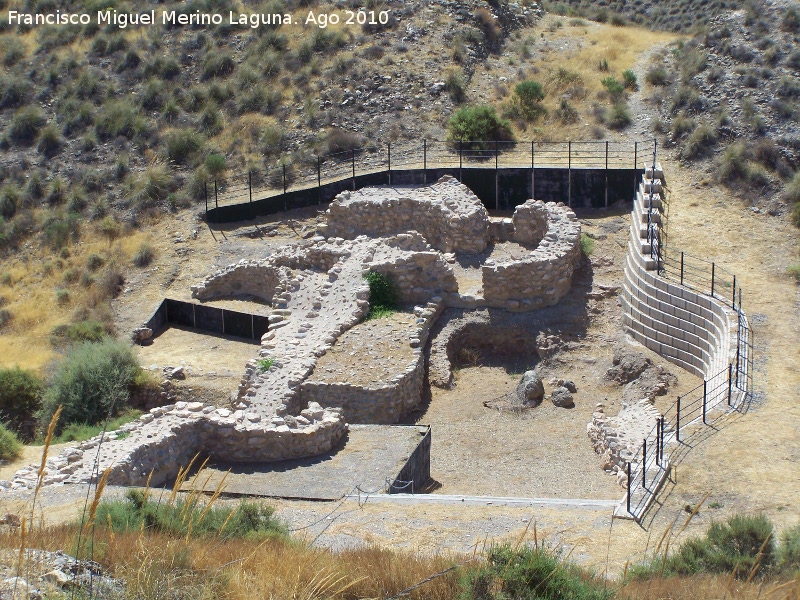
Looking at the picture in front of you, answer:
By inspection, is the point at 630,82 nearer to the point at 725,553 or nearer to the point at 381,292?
the point at 381,292

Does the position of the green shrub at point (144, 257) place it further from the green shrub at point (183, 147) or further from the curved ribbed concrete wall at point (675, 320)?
the curved ribbed concrete wall at point (675, 320)

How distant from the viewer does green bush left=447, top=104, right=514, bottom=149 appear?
32438 millimetres

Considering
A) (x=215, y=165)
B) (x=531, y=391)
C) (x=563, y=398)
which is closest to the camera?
(x=563, y=398)

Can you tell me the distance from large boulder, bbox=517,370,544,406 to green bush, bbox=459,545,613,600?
11604 millimetres

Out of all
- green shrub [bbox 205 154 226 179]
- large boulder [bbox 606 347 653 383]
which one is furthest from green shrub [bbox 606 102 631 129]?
large boulder [bbox 606 347 653 383]

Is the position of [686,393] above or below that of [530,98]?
below

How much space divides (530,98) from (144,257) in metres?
13.4

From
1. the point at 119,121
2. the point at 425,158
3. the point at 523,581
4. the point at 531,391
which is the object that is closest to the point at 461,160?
the point at 425,158

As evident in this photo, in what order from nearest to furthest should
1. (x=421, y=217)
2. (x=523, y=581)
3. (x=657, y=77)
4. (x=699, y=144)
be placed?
1. (x=523, y=581)
2. (x=421, y=217)
3. (x=699, y=144)
4. (x=657, y=77)

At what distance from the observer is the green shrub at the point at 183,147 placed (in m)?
35.1

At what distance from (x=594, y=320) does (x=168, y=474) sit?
10317 mm

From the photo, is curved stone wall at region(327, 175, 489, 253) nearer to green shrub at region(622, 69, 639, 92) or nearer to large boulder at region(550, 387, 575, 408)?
large boulder at region(550, 387, 575, 408)

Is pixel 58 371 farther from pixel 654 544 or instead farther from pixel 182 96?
pixel 182 96

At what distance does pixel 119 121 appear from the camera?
37.4 metres
